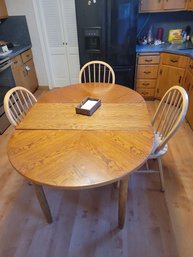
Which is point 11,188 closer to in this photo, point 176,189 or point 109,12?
point 176,189

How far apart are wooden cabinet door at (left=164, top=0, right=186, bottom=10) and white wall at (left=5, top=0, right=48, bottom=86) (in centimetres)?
217

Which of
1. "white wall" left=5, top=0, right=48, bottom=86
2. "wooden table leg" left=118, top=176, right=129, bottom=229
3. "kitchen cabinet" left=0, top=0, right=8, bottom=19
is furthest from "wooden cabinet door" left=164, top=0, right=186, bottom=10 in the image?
"wooden table leg" left=118, top=176, right=129, bottom=229

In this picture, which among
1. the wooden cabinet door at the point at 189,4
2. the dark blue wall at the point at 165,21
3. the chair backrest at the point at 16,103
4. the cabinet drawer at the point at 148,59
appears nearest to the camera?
the chair backrest at the point at 16,103

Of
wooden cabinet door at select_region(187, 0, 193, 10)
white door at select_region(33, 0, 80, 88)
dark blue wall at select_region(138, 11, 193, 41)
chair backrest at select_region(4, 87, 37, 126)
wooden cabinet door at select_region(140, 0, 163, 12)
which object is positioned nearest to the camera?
chair backrest at select_region(4, 87, 37, 126)

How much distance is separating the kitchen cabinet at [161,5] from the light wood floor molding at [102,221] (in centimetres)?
230

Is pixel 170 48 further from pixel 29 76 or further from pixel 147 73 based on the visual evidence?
pixel 29 76

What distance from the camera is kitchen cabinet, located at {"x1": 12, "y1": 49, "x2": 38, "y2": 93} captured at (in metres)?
3.07

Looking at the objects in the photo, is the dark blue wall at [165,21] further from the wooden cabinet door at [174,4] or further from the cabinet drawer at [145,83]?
the cabinet drawer at [145,83]

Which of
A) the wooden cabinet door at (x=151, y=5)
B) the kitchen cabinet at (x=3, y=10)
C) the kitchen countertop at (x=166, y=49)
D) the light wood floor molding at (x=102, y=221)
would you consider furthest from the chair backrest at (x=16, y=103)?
the wooden cabinet door at (x=151, y=5)

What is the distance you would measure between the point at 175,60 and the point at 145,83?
0.57 meters

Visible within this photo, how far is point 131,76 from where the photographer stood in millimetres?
3062

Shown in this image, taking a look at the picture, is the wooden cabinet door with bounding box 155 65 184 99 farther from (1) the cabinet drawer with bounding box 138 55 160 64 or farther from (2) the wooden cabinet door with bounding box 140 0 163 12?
(2) the wooden cabinet door with bounding box 140 0 163 12

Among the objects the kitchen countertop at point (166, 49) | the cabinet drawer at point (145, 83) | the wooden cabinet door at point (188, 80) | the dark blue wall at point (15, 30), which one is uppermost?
the dark blue wall at point (15, 30)

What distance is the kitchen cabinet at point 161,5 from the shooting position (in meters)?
2.72
